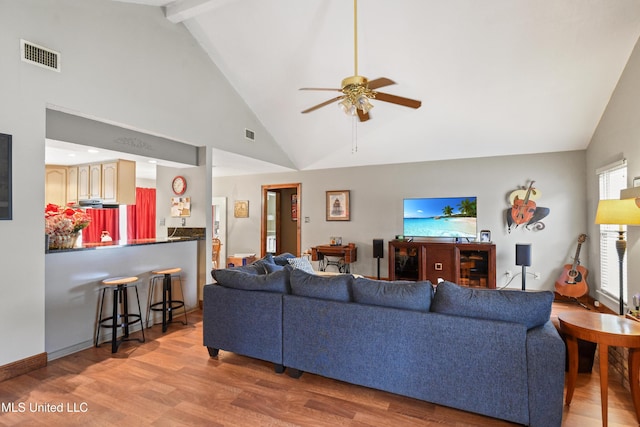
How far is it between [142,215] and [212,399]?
6363 millimetres

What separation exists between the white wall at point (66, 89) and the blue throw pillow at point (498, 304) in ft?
10.7

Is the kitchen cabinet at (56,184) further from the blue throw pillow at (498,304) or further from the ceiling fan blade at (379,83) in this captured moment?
the blue throw pillow at (498,304)

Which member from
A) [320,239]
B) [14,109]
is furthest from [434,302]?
[320,239]

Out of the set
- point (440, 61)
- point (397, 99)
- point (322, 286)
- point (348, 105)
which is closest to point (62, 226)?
point (322, 286)

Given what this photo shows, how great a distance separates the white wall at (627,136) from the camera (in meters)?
3.42

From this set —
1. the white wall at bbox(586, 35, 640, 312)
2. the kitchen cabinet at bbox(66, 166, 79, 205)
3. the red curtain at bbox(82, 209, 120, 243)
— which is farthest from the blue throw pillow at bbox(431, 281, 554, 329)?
the red curtain at bbox(82, 209, 120, 243)

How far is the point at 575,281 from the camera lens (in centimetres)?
463

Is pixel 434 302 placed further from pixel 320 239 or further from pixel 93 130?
pixel 320 239

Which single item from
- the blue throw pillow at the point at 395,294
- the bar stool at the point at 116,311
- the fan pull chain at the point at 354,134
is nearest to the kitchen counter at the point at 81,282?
the bar stool at the point at 116,311

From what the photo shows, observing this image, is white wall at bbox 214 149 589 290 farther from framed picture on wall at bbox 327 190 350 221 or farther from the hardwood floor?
the hardwood floor

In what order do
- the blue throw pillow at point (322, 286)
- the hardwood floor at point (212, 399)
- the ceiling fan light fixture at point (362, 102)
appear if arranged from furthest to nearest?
the ceiling fan light fixture at point (362, 102)
the blue throw pillow at point (322, 286)
the hardwood floor at point (212, 399)

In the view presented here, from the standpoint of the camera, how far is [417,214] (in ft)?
19.3

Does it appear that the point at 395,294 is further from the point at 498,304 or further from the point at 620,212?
the point at 620,212

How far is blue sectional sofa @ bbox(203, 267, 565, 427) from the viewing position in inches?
76.4
